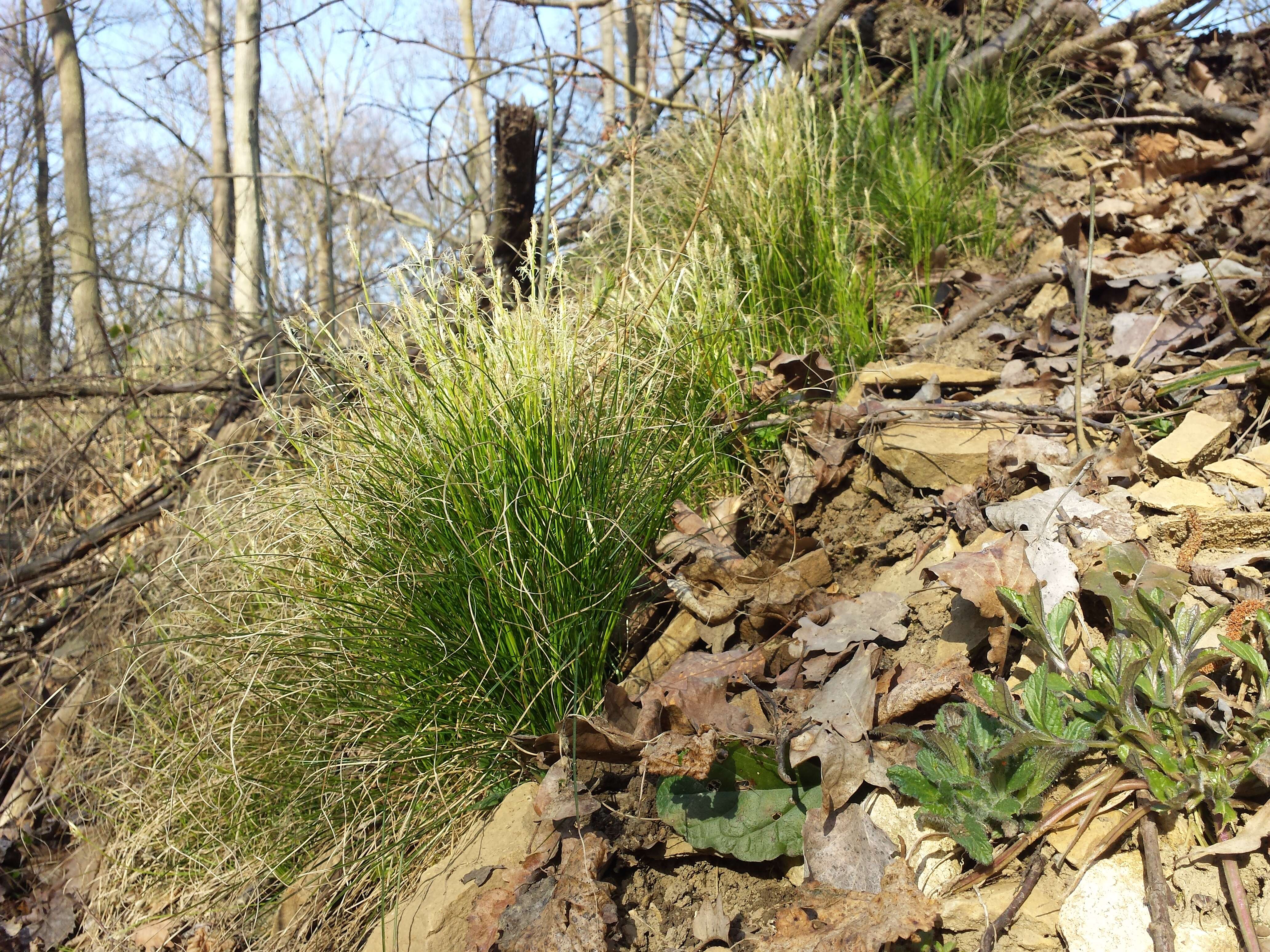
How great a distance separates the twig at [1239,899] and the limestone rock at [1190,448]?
3.03ft

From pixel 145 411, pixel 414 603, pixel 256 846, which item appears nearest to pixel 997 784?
pixel 414 603

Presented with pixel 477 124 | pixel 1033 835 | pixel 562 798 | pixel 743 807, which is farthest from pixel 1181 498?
pixel 477 124

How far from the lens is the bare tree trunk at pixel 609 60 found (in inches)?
203

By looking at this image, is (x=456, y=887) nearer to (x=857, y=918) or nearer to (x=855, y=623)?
(x=857, y=918)

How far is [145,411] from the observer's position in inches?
163

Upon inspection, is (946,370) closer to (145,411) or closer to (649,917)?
(649,917)

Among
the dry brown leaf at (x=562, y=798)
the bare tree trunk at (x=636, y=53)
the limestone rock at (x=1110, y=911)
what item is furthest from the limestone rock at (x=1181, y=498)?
the bare tree trunk at (x=636, y=53)

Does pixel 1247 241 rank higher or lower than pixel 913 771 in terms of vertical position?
higher

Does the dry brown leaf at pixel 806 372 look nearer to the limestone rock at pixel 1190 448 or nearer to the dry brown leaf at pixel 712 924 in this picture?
the limestone rock at pixel 1190 448

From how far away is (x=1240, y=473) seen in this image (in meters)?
1.80

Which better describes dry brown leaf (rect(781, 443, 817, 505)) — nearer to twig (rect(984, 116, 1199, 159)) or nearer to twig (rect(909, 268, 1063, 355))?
twig (rect(909, 268, 1063, 355))

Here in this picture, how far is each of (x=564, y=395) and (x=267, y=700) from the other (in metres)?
1.05

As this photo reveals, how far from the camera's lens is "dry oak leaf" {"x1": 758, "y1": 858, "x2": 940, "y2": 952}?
1.19 m

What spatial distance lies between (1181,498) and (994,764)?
2.73 feet
